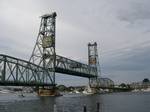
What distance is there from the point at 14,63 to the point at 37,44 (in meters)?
43.7

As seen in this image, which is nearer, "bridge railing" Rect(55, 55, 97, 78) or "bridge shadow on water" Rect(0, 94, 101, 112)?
"bridge shadow on water" Rect(0, 94, 101, 112)

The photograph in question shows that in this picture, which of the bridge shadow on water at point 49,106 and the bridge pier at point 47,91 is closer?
the bridge shadow on water at point 49,106

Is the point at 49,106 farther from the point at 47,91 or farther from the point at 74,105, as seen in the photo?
the point at 47,91

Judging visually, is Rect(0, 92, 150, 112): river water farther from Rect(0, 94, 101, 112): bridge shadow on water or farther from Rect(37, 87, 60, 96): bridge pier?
Rect(37, 87, 60, 96): bridge pier

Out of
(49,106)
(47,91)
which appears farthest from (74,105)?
(47,91)

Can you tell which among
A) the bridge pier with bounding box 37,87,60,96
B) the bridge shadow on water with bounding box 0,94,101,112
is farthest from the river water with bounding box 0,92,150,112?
the bridge pier with bounding box 37,87,60,96

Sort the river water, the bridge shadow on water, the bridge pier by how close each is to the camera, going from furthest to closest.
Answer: the bridge pier < the river water < the bridge shadow on water

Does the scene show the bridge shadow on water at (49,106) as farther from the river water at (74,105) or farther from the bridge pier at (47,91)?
the bridge pier at (47,91)

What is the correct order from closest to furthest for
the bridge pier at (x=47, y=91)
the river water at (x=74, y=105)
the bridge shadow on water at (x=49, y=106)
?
the bridge shadow on water at (x=49, y=106)
the river water at (x=74, y=105)
the bridge pier at (x=47, y=91)

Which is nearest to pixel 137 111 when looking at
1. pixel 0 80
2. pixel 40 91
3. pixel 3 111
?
pixel 3 111

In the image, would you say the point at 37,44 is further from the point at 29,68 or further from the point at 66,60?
the point at 29,68

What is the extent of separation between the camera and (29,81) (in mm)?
129750

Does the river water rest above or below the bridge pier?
below

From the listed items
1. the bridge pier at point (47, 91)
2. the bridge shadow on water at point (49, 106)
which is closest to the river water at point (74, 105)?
the bridge shadow on water at point (49, 106)
